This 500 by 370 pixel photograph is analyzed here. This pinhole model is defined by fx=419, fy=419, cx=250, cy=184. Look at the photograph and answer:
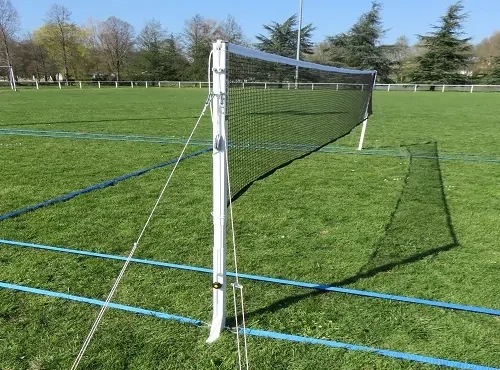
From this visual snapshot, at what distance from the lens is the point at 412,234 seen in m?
4.80

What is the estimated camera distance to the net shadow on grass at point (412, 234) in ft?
12.6

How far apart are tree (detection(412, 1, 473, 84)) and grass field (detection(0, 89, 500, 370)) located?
4661cm

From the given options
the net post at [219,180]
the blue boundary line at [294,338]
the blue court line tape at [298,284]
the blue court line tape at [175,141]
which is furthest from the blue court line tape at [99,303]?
the blue court line tape at [175,141]

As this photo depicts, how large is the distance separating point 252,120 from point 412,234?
2523mm

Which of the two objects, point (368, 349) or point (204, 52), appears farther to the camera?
point (204, 52)

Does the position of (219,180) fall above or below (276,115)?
above

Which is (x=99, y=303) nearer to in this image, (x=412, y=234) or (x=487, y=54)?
(x=412, y=234)

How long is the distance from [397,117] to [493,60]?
4499cm

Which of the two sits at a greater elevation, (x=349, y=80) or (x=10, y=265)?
(x=349, y=80)

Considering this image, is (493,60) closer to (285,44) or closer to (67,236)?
(285,44)

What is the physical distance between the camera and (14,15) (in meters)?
52.7

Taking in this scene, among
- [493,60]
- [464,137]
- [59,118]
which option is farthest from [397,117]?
[493,60]

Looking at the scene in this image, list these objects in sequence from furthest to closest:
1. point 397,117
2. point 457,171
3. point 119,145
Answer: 1. point 397,117
2. point 119,145
3. point 457,171

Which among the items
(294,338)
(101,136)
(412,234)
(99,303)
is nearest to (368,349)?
(294,338)
